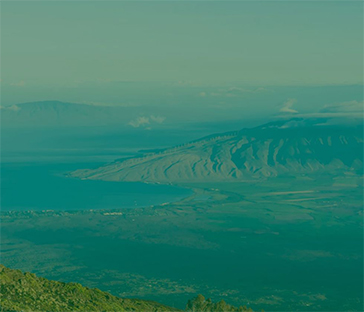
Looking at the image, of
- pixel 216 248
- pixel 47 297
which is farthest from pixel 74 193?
pixel 47 297

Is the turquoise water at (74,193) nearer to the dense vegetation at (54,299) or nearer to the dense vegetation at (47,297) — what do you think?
the dense vegetation at (54,299)

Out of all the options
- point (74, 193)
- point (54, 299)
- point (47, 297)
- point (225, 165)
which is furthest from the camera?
point (225, 165)

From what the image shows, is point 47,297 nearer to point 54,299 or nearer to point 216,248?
point 54,299

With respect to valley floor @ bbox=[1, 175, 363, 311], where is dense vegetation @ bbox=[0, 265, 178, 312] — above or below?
above

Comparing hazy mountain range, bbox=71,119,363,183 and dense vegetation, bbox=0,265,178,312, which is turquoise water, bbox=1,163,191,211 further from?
dense vegetation, bbox=0,265,178,312

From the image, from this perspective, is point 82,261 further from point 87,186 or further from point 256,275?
point 87,186

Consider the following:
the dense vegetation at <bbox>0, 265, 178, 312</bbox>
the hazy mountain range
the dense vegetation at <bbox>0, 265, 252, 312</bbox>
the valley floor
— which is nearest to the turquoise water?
the valley floor
